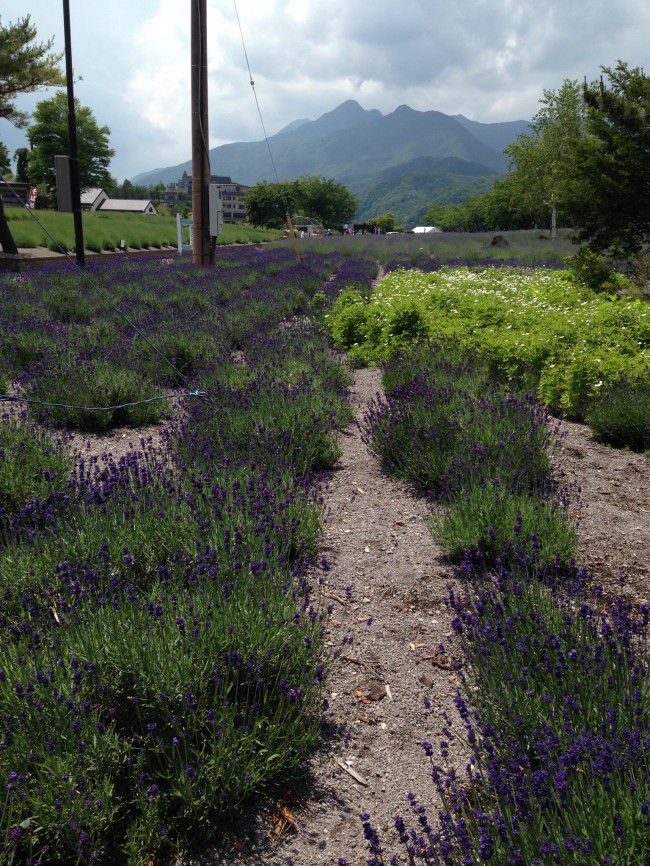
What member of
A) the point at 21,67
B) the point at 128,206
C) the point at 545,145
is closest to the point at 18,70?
the point at 21,67

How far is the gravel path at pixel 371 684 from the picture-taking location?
200 centimetres

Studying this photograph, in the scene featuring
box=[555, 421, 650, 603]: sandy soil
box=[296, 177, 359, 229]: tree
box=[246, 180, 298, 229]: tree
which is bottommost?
box=[555, 421, 650, 603]: sandy soil

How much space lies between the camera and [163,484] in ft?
11.6

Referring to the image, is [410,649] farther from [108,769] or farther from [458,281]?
[458,281]

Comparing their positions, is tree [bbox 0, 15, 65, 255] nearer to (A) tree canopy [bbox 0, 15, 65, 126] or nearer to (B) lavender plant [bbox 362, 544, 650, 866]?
(A) tree canopy [bbox 0, 15, 65, 126]

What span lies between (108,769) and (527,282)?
1172 cm

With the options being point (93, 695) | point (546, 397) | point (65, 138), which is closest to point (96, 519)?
point (93, 695)

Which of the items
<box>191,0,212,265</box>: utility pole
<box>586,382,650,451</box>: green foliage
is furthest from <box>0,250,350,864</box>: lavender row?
<box>191,0,212,265</box>: utility pole

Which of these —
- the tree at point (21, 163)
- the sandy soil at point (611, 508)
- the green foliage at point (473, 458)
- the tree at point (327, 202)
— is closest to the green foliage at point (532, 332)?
the sandy soil at point (611, 508)

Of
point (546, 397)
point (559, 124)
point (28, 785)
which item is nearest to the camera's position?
point (28, 785)

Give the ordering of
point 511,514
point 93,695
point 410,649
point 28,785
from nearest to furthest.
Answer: point 28,785
point 93,695
point 410,649
point 511,514

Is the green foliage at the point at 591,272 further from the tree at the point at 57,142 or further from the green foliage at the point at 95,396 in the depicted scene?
the tree at the point at 57,142

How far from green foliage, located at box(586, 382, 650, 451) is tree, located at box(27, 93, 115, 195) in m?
66.0

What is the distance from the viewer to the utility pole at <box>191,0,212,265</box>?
46.4 ft
